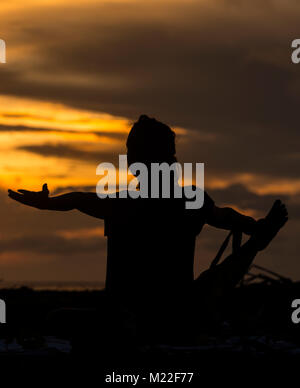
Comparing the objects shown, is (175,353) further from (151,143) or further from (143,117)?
(143,117)

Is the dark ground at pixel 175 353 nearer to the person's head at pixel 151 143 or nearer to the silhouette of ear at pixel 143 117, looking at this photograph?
the person's head at pixel 151 143

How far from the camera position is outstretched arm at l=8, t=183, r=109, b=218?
1487 cm

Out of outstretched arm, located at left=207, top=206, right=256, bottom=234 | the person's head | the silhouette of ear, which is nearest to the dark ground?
outstretched arm, located at left=207, top=206, right=256, bottom=234

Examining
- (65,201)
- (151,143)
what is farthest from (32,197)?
(151,143)

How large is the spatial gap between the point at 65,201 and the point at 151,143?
1389mm

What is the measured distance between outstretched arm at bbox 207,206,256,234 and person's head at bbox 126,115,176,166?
938 millimetres

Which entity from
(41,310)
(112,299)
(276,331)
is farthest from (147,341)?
(41,310)

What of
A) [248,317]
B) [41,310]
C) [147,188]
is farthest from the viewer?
[41,310]

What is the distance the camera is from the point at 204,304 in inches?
603

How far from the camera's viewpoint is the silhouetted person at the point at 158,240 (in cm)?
1541

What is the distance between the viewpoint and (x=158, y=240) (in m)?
15.7

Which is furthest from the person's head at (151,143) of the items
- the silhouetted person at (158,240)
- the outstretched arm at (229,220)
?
the outstretched arm at (229,220)
